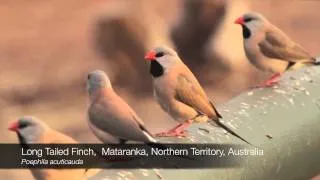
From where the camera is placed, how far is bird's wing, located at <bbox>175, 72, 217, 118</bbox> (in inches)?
41.6

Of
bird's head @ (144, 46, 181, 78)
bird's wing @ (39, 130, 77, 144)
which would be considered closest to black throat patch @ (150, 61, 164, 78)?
bird's head @ (144, 46, 181, 78)

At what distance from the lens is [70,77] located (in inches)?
42.8

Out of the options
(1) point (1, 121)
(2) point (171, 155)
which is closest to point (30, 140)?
(1) point (1, 121)

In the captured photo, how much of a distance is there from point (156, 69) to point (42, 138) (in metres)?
0.19

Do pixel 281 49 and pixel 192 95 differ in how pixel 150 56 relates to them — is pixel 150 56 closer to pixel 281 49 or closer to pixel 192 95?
pixel 192 95

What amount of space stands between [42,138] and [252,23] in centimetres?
37

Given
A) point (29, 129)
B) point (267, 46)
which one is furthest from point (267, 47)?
point (29, 129)

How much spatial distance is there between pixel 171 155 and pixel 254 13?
0.93 ft

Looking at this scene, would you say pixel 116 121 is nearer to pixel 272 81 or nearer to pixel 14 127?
pixel 14 127

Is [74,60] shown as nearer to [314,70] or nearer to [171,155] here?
[171,155]

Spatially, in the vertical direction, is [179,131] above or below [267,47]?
below

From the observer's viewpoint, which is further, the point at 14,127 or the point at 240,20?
the point at 240,20

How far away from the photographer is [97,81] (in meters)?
1.04

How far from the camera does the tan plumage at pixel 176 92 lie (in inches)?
41.6
